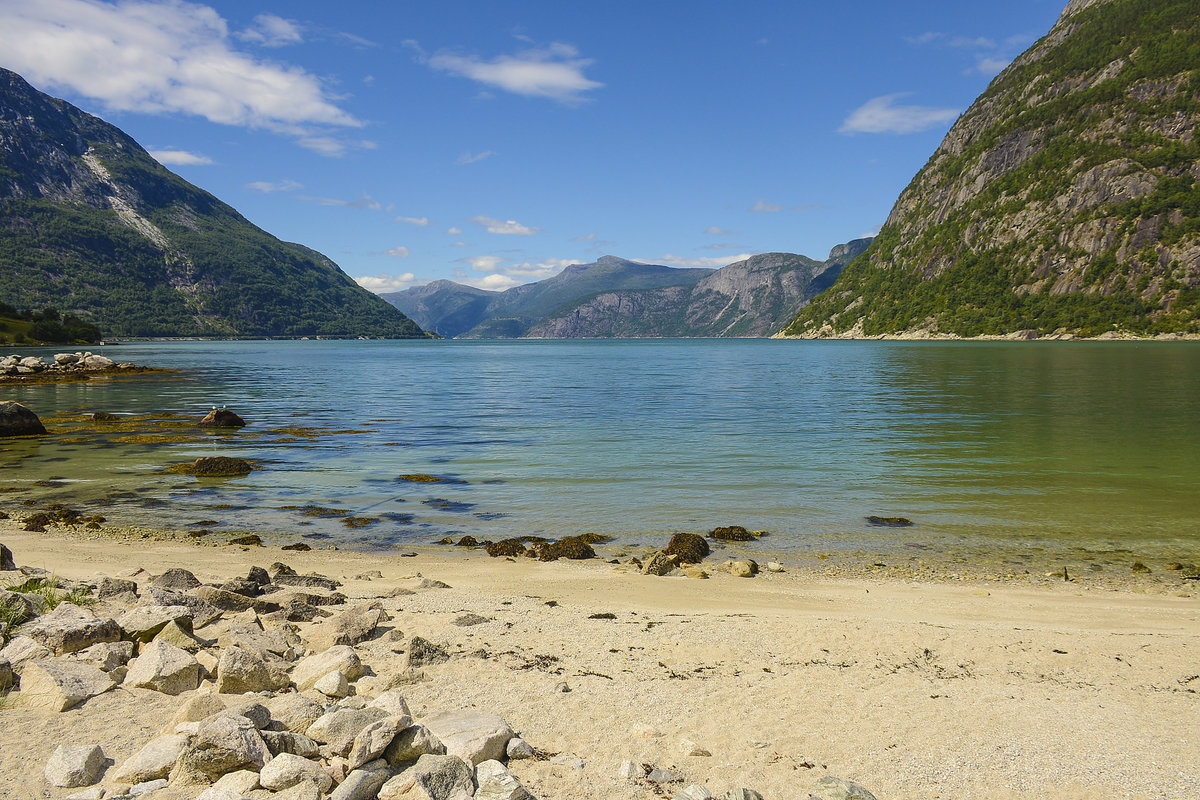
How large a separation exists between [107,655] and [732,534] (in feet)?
36.3

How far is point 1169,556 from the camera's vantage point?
43.0ft

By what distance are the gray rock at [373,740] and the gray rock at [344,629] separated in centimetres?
306

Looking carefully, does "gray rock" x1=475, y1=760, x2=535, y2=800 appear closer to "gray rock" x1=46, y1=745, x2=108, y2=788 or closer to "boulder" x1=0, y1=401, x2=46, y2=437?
"gray rock" x1=46, y1=745, x2=108, y2=788

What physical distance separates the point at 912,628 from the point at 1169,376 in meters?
68.6

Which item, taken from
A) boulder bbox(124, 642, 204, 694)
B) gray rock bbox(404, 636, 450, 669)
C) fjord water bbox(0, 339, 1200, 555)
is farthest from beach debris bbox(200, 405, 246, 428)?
gray rock bbox(404, 636, 450, 669)

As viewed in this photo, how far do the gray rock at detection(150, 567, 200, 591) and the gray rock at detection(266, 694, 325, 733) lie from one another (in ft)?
17.5

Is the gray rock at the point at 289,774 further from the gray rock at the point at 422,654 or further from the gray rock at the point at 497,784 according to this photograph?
the gray rock at the point at 422,654

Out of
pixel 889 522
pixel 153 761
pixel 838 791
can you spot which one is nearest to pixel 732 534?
pixel 889 522

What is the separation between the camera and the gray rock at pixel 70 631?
6.80 meters

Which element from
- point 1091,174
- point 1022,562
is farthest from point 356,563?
point 1091,174

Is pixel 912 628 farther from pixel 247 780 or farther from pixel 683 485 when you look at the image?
pixel 683 485

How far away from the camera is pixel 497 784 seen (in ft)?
15.3

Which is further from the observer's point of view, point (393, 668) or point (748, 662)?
point (748, 662)

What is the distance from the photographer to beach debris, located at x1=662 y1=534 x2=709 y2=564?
1295cm
